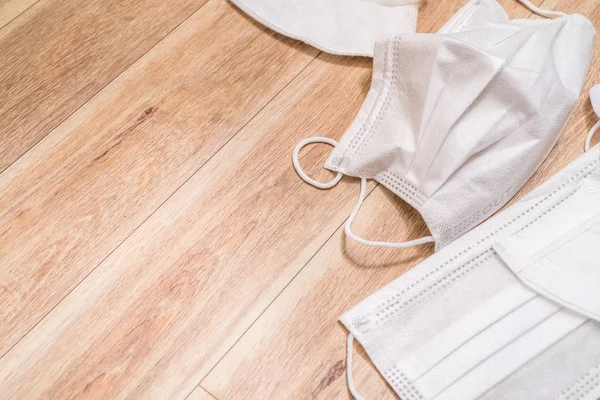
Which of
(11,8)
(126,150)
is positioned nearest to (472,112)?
(126,150)

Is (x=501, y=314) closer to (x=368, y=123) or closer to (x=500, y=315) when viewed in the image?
(x=500, y=315)

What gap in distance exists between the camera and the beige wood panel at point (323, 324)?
78cm

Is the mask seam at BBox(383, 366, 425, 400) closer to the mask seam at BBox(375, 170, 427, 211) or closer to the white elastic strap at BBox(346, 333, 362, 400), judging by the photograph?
the white elastic strap at BBox(346, 333, 362, 400)

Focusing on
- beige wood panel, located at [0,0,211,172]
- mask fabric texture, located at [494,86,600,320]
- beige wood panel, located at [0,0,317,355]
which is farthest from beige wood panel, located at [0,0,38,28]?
mask fabric texture, located at [494,86,600,320]

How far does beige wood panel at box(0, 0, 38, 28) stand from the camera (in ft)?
3.26

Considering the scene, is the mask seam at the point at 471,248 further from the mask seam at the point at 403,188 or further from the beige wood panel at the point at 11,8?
the beige wood panel at the point at 11,8

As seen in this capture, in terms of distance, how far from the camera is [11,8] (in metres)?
1.00

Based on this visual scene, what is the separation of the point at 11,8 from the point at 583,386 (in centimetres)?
112

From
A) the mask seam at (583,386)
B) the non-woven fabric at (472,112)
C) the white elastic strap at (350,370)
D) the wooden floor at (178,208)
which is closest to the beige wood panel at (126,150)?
the wooden floor at (178,208)

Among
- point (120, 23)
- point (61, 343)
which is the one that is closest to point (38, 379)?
point (61, 343)

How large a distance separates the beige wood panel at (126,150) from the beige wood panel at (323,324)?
0.25 metres

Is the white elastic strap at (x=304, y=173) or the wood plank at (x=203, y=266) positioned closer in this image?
the wood plank at (x=203, y=266)

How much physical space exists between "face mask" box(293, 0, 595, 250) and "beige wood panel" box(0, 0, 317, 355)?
233mm

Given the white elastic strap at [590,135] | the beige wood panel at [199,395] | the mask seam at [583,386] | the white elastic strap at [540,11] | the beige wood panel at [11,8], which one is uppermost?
the white elastic strap at [540,11]
